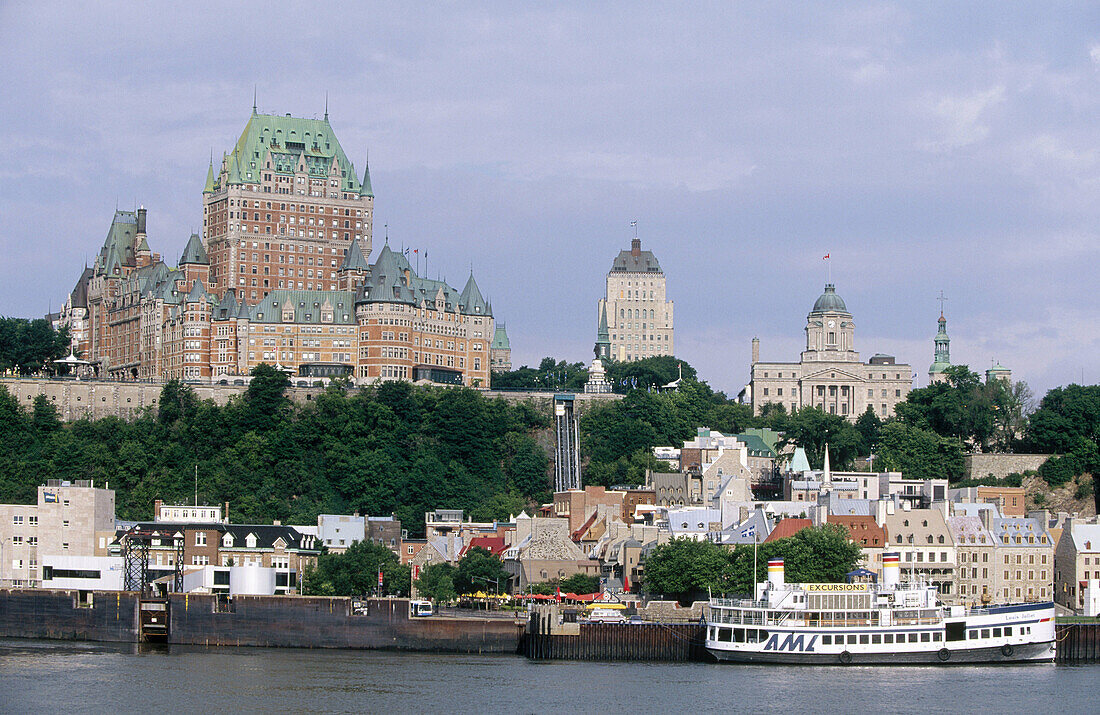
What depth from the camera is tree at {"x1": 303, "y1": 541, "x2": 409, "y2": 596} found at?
469 feet

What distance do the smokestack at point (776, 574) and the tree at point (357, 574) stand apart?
34.1m

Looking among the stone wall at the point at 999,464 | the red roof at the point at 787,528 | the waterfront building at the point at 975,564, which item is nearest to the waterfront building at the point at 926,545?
the waterfront building at the point at 975,564

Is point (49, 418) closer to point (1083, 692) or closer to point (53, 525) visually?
point (53, 525)

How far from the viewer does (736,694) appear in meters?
106

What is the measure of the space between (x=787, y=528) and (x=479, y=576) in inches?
906

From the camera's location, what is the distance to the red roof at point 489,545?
155m

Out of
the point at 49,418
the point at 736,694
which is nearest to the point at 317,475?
the point at 49,418

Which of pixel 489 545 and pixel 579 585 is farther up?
pixel 489 545

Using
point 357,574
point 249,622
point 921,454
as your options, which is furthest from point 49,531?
point 921,454

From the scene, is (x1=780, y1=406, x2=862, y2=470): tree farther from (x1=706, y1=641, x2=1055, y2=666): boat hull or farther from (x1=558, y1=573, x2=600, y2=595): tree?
(x1=706, y1=641, x2=1055, y2=666): boat hull

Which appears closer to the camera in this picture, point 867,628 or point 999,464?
point 867,628

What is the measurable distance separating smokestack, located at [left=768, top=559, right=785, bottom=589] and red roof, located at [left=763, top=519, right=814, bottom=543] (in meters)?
18.8

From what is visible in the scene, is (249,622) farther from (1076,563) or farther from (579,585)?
(1076,563)

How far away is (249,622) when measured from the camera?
435ft
